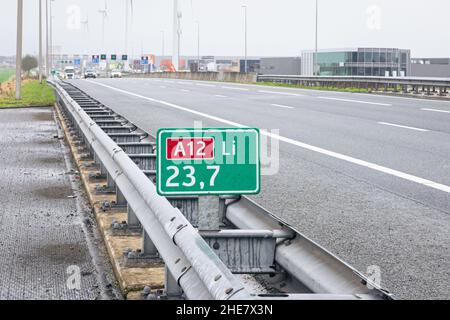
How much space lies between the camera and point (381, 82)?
131ft

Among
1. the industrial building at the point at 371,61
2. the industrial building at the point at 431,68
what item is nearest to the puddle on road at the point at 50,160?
the industrial building at the point at 371,61

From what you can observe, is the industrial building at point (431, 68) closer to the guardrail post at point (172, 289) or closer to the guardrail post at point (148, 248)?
the guardrail post at point (148, 248)

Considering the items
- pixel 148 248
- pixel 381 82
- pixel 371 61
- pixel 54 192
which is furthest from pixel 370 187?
pixel 371 61

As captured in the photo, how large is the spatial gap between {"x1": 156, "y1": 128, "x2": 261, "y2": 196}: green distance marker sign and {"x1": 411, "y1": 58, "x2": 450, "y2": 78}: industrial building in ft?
393

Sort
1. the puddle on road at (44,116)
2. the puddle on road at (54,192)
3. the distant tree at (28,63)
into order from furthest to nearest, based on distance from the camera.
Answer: the distant tree at (28,63) < the puddle on road at (44,116) < the puddle on road at (54,192)

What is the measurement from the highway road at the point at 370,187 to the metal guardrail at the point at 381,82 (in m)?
12.7

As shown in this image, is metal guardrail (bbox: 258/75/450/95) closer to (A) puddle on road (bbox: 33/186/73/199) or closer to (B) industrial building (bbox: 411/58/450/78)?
(A) puddle on road (bbox: 33/186/73/199)

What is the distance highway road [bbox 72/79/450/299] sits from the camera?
21.3 ft

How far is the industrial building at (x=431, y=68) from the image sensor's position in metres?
128

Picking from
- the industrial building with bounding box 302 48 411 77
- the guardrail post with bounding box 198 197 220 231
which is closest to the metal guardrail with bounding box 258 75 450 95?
the guardrail post with bounding box 198 197 220 231

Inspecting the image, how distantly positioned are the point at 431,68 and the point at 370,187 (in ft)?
425

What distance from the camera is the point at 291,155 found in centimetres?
1340

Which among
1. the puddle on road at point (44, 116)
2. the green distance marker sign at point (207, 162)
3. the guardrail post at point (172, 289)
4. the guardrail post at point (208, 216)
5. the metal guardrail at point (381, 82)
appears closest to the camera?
the green distance marker sign at point (207, 162)

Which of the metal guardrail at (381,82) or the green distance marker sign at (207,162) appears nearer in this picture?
the green distance marker sign at (207,162)
